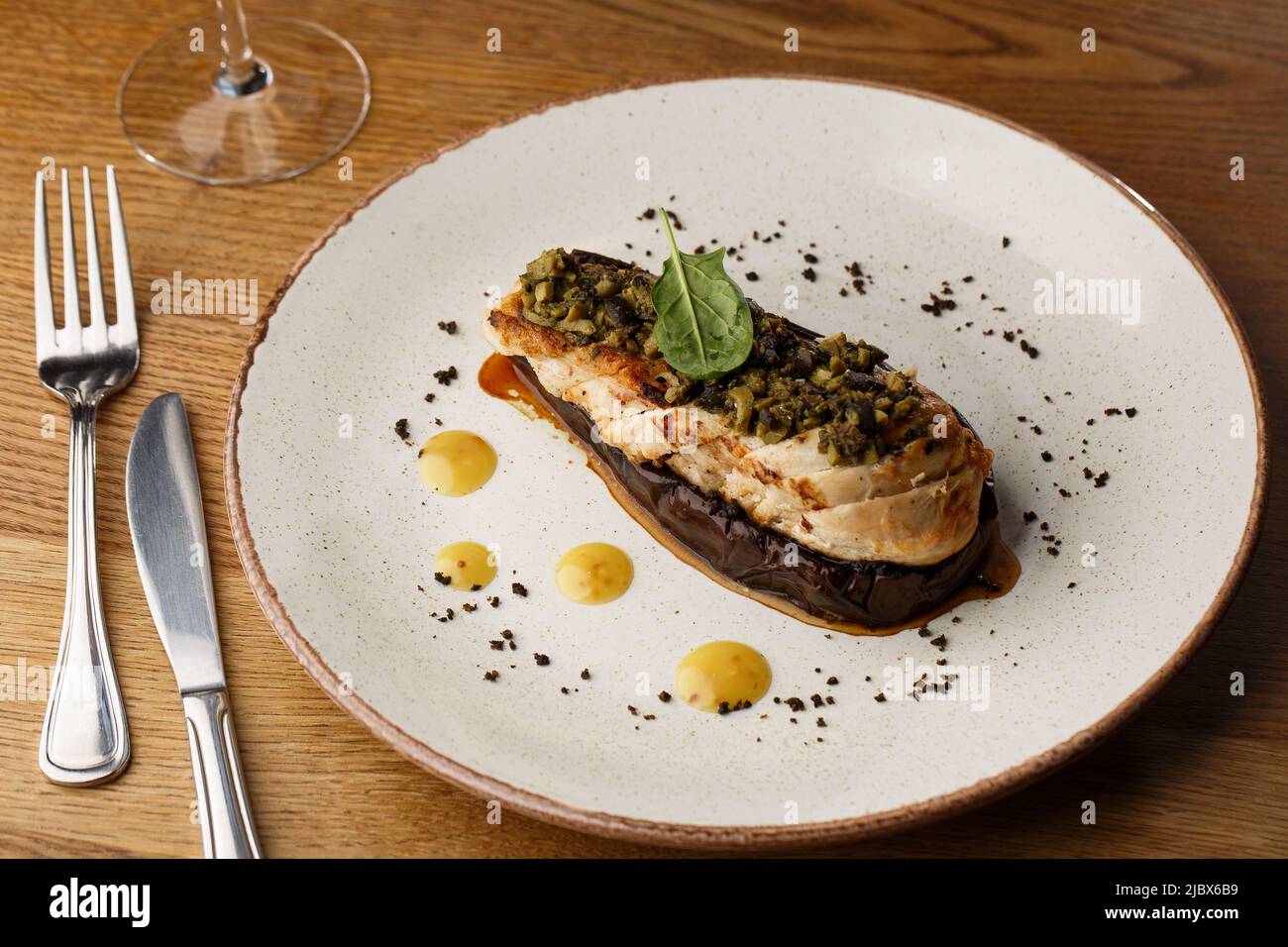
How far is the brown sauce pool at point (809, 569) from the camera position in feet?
11.9

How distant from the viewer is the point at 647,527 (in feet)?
13.1

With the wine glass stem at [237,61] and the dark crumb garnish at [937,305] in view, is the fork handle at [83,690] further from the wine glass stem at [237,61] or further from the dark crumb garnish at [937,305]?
the dark crumb garnish at [937,305]

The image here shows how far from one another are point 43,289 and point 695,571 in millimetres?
2506

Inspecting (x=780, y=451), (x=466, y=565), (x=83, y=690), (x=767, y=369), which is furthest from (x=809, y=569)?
(x=83, y=690)

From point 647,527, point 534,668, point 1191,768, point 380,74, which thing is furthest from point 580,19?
point 1191,768

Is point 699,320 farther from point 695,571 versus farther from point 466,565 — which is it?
point 466,565

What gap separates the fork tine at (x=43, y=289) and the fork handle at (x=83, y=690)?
2.39 ft

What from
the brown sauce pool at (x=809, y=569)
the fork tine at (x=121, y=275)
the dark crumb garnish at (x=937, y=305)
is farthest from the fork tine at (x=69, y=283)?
the dark crumb garnish at (x=937, y=305)

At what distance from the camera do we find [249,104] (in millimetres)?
5305

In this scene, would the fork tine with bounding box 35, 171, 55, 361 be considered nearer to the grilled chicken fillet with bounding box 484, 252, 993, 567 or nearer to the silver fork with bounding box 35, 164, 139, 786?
the silver fork with bounding box 35, 164, 139, 786

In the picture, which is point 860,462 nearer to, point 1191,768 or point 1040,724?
point 1040,724

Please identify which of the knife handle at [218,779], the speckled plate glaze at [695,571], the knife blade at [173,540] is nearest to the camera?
the knife handle at [218,779]

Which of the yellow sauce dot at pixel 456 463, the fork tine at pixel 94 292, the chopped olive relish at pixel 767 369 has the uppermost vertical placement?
the fork tine at pixel 94 292

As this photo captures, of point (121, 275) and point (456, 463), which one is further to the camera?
point (121, 275)
